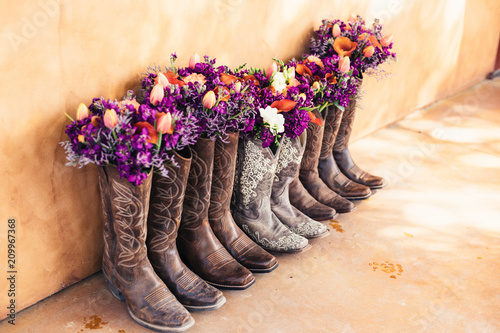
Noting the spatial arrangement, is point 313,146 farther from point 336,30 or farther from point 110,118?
point 110,118

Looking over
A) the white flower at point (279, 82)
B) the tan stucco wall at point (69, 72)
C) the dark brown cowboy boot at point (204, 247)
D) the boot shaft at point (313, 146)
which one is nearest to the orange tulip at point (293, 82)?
the white flower at point (279, 82)

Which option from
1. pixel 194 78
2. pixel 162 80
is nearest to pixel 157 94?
pixel 162 80

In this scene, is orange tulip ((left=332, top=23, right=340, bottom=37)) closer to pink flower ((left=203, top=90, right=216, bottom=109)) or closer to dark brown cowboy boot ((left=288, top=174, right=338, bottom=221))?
dark brown cowboy boot ((left=288, top=174, right=338, bottom=221))

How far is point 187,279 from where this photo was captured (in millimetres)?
1845

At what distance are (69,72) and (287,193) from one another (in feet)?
3.73

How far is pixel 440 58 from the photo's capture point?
4.36 meters

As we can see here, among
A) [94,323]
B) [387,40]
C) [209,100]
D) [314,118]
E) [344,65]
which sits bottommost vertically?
[94,323]

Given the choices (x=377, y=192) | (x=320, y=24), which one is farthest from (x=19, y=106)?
(x=377, y=192)

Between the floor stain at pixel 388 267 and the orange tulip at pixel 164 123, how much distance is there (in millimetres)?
1127

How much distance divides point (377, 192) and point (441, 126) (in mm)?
1424

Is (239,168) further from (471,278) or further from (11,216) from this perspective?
(471,278)

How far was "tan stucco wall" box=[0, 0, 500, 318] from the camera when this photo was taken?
156 centimetres

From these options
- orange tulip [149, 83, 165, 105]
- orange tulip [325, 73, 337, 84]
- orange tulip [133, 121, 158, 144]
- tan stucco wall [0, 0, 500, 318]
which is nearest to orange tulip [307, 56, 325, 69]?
orange tulip [325, 73, 337, 84]

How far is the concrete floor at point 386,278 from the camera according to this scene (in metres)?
1.78
